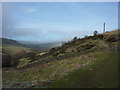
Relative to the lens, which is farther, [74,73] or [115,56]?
[115,56]

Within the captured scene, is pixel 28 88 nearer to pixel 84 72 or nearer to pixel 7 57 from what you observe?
pixel 84 72

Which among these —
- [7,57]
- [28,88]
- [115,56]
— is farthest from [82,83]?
[7,57]

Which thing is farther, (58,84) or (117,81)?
(58,84)

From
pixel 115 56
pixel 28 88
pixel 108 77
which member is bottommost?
pixel 28 88

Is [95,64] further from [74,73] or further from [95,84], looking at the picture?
[95,84]

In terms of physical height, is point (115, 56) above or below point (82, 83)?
above

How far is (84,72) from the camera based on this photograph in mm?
24094

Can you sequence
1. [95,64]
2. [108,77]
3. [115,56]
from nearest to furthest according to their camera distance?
[108,77] → [95,64] → [115,56]

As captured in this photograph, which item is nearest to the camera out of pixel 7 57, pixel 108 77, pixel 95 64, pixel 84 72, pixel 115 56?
pixel 108 77

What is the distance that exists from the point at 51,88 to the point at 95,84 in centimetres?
497

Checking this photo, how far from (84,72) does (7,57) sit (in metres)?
35.9

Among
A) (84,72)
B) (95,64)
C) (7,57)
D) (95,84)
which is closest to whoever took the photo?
(95,84)

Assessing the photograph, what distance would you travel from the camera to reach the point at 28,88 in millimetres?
22344

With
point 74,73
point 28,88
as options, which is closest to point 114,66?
point 74,73
